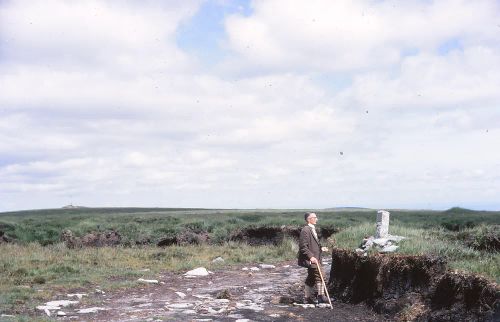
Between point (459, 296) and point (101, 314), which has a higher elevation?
point (459, 296)

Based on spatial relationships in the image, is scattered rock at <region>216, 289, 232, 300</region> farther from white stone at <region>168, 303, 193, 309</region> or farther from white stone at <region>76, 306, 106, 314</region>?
white stone at <region>76, 306, 106, 314</region>

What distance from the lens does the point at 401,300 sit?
10633mm

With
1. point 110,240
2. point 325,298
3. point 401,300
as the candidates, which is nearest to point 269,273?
point 325,298

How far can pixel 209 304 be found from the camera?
11859 mm

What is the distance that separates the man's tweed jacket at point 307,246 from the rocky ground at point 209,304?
3.08 feet

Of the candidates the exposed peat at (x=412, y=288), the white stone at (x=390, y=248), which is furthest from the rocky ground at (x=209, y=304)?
the white stone at (x=390, y=248)

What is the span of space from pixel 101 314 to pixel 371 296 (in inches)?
226

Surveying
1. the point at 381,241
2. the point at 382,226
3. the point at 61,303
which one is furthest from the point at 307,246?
the point at 382,226

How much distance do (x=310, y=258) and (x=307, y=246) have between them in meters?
0.31

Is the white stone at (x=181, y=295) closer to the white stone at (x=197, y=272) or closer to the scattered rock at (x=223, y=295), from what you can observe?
the scattered rock at (x=223, y=295)

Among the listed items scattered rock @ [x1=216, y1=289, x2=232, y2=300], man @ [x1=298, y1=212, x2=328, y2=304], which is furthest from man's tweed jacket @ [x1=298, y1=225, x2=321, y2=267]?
scattered rock @ [x1=216, y1=289, x2=232, y2=300]

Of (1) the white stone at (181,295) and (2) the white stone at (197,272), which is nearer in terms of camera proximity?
(1) the white stone at (181,295)

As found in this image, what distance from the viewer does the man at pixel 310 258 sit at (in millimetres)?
11867

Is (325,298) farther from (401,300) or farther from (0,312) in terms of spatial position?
(0,312)
